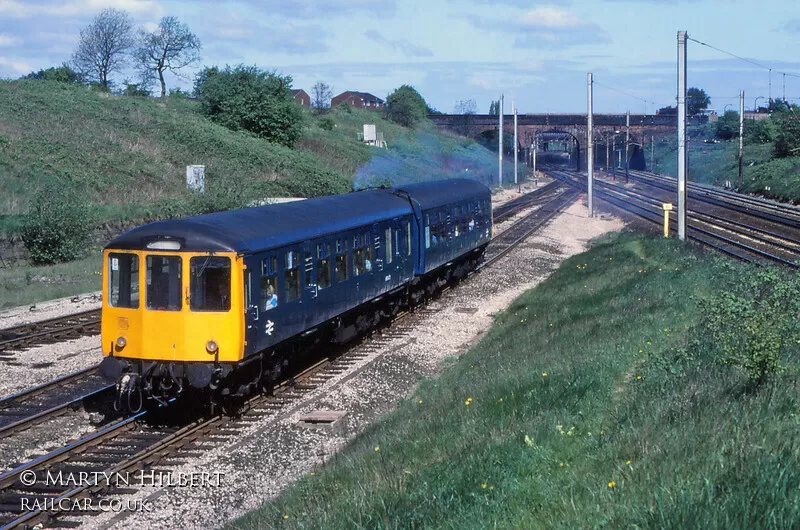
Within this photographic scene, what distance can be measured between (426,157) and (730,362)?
6414 cm

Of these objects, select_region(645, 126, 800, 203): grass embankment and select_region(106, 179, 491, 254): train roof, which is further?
select_region(645, 126, 800, 203): grass embankment

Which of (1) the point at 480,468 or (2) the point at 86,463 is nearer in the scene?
(1) the point at 480,468

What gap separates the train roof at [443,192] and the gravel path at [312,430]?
267cm

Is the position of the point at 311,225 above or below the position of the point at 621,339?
above

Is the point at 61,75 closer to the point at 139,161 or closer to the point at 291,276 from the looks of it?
the point at 139,161

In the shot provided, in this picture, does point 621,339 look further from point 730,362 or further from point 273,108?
point 273,108

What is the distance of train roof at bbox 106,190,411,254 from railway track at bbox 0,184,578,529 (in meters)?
2.46

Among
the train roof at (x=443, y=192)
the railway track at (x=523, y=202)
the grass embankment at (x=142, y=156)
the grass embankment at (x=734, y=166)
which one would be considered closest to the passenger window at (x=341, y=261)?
the train roof at (x=443, y=192)

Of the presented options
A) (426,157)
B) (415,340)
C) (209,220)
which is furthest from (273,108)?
(209,220)

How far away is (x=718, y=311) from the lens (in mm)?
10352

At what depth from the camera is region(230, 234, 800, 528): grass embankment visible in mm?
5949

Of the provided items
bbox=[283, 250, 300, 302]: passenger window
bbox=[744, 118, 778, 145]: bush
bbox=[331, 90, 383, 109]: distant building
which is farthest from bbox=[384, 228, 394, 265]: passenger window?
bbox=[331, 90, 383, 109]: distant building

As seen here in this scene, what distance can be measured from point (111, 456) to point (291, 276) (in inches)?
166

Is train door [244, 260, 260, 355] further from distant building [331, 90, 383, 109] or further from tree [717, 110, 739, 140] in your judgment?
distant building [331, 90, 383, 109]
